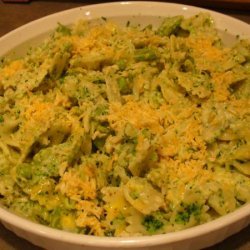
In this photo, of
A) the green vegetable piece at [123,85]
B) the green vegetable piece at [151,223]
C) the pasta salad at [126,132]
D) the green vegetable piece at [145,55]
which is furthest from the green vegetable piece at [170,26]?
the green vegetable piece at [151,223]

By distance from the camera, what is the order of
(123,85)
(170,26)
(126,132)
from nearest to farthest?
(126,132), (123,85), (170,26)

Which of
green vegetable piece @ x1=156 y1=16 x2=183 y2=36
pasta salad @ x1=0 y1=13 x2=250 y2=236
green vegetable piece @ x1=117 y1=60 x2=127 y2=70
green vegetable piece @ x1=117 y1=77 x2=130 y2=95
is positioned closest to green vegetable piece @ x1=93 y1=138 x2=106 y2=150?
pasta salad @ x1=0 y1=13 x2=250 y2=236

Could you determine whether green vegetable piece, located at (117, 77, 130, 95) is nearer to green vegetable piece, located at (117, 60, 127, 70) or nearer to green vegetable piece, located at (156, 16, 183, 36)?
green vegetable piece, located at (117, 60, 127, 70)

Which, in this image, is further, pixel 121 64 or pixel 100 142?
pixel 121 64

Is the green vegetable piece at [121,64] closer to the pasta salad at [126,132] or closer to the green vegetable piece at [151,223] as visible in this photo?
the pasta salad at [126,132]

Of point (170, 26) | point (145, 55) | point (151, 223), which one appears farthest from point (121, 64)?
point (151, 223)

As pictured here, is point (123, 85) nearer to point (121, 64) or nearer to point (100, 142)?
point (121, 64)
